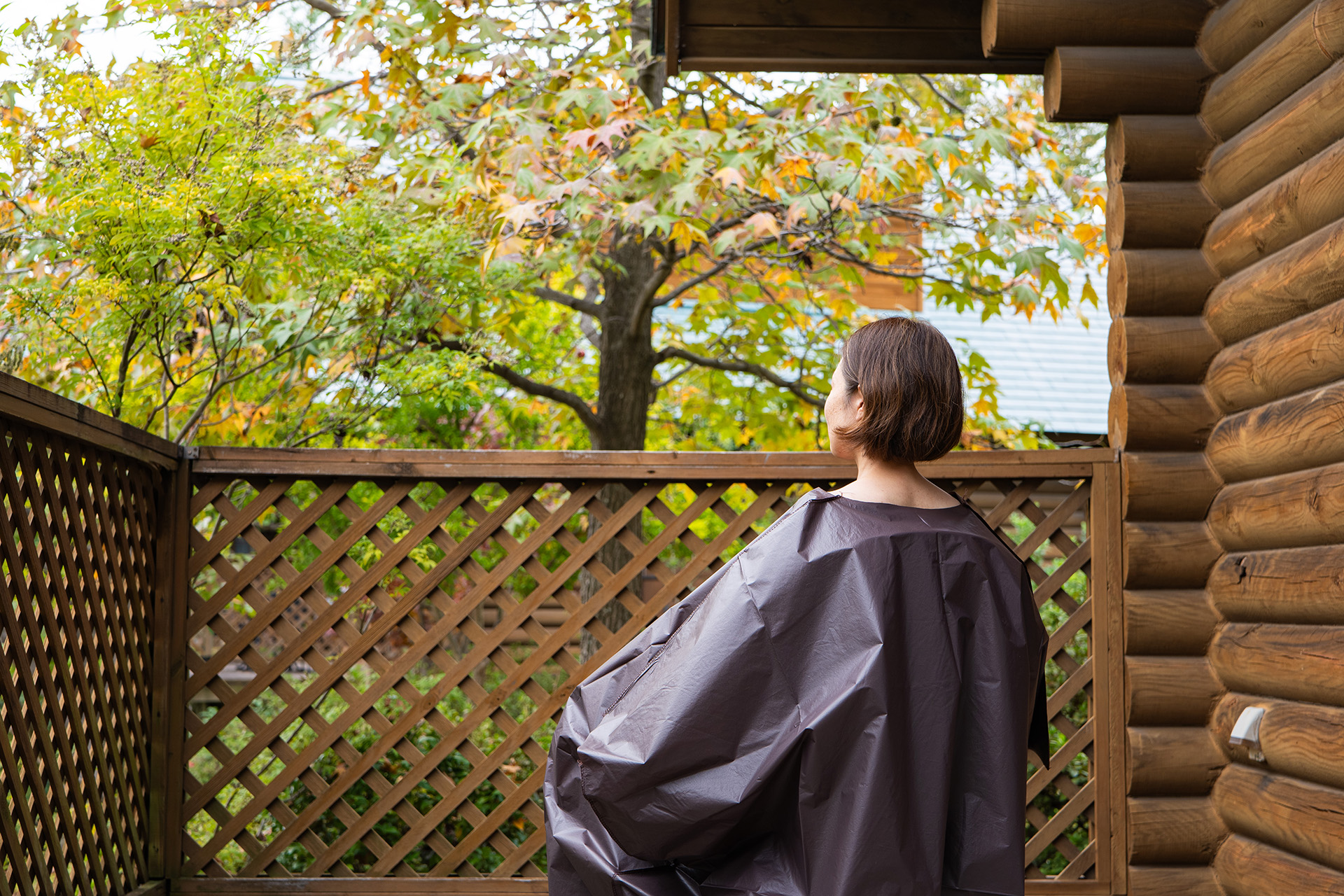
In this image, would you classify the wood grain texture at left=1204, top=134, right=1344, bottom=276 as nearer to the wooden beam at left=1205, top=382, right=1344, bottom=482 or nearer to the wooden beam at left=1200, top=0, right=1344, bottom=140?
the wooden beam at left=1200, top=0, right=1344, bottom=140

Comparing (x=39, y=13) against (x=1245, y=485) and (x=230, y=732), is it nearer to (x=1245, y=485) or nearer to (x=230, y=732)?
(x=230, y=732)

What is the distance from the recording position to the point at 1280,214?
96.1 inches

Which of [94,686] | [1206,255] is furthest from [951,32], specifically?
[94,686]

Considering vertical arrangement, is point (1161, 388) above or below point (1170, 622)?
above

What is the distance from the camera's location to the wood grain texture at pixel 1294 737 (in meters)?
2.18

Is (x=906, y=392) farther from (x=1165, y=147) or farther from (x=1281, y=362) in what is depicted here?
(x=1165, y=147)

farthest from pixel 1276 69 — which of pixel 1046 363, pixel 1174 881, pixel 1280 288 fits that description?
pixel 1046 363

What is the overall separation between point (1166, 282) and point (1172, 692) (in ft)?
3.70

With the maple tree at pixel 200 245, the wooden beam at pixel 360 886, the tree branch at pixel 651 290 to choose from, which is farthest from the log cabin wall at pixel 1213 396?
the tree branch at pixel 651 290

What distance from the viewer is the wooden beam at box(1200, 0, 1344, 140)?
2.23 meters

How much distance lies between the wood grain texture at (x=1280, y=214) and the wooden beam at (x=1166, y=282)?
5 cm

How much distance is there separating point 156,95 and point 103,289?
67 cm

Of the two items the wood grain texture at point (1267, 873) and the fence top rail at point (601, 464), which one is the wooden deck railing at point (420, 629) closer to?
the fence top rail at point (601, 464)

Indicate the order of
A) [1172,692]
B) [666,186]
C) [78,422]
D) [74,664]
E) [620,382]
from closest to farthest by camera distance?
[78,422] < [74,664] < [1172,692] < [666,186] < [620,382]
